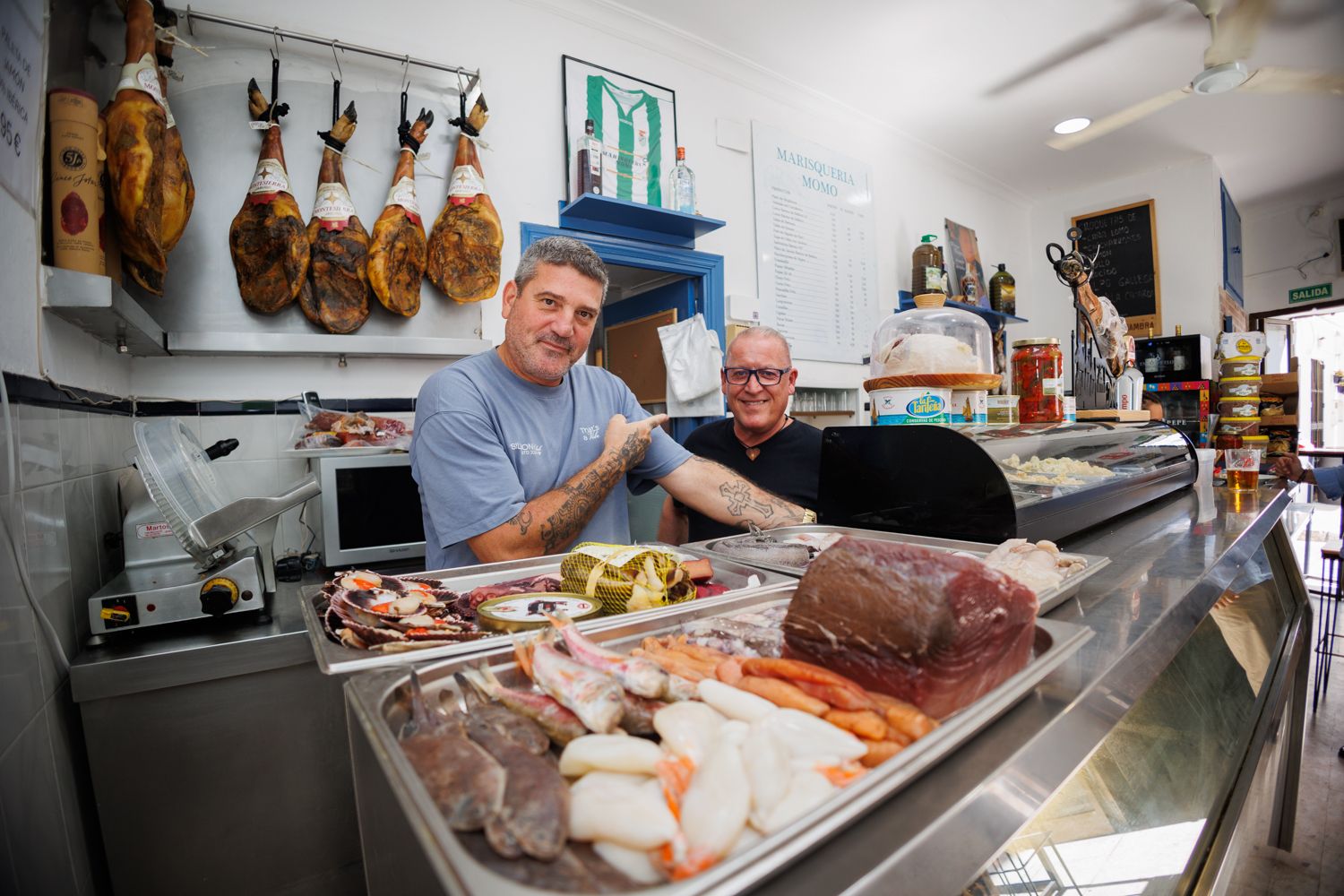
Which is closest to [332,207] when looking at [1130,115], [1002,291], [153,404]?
[153,404]

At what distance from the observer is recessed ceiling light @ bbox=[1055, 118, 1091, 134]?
511cm

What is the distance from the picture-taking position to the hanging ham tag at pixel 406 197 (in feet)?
8.48

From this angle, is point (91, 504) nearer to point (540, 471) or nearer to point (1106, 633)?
point (540, 471)

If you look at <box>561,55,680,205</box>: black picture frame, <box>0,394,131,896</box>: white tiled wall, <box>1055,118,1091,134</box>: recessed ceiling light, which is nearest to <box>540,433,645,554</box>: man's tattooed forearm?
<box>0,394,131,896</box>: white tiled wall

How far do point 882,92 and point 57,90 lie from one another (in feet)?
15.3

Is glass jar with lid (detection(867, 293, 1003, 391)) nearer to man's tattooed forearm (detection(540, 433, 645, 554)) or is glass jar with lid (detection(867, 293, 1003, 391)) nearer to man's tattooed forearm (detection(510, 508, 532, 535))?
man's tattooed forearm (detection(540, 433, 645, 554))

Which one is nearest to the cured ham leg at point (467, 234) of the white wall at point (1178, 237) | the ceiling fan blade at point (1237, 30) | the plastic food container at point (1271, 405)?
the ceiling fan blade at point (1237, 30)

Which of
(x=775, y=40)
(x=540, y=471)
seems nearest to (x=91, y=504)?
(x=540, y=471)

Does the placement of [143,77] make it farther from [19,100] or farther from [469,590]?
[469,590]

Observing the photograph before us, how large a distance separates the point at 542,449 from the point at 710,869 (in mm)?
1680

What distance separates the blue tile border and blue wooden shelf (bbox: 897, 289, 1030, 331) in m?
3.95

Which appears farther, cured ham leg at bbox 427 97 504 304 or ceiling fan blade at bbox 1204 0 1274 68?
ceiling fan blade at bbox 1204 0 1274 68

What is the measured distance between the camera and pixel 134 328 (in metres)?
1.77

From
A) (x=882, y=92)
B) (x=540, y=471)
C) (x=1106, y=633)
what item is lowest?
(x=1106, y=633)
